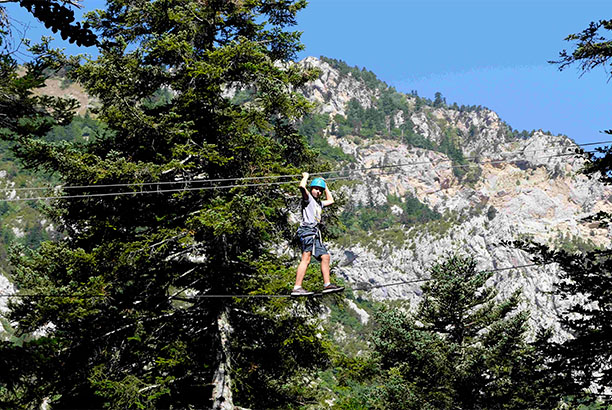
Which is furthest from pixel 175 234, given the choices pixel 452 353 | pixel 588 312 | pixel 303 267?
pixel 452 353

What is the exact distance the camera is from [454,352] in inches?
1083

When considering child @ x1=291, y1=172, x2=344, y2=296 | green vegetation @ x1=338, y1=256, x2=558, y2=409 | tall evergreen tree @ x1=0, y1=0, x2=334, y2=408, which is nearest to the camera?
child @ x1=291, y1=172, x2=344, y2=296

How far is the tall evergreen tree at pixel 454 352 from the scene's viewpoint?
25.2 meters

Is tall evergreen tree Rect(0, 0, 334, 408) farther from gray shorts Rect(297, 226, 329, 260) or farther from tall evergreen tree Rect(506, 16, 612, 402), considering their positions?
tall evergreen tree Rect(506, 16, 612, 402)

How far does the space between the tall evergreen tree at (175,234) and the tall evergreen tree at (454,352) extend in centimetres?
1432

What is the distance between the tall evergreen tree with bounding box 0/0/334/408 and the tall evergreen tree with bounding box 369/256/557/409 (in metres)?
14.3

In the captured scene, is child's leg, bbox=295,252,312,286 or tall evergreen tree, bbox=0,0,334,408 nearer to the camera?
child's leg, bbox=295,252,312,286

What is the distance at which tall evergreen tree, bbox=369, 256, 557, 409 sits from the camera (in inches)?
993

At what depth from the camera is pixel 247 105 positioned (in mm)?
12602

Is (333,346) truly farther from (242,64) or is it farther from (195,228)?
(242,64)

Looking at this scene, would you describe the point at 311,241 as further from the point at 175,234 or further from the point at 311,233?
the point at 175,234

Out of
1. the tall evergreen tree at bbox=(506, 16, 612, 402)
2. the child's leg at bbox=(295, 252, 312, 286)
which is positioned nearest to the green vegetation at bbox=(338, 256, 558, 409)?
the tall evergreen tree at bbox=(506, 16, 612, 402)

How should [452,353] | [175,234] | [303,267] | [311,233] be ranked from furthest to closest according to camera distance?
[452,353]
[175,234]
[303,267]
[311,233]

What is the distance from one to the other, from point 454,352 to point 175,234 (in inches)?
808
